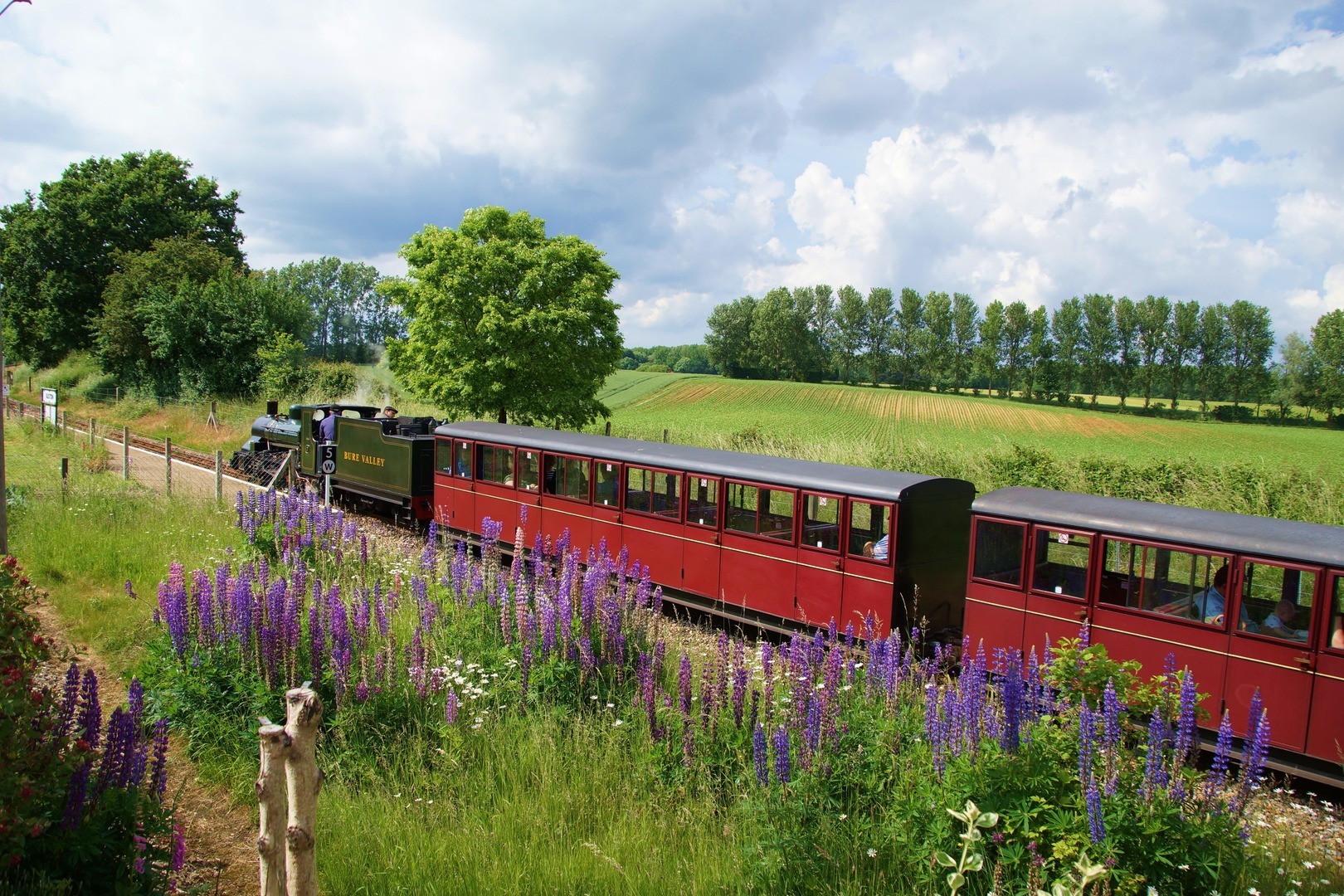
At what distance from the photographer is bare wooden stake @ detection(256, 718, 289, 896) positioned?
2859mm

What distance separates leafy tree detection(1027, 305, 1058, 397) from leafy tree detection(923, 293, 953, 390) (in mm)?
8038

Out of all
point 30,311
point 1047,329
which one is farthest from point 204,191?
point 1047,329

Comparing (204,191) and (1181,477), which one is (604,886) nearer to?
(1181,477)

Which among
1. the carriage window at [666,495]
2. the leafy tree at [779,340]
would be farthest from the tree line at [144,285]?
the leafy tree at [779,340]

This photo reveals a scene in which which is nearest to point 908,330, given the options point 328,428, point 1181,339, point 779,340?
point 779,340

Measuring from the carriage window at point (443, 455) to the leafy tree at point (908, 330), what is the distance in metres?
79.2

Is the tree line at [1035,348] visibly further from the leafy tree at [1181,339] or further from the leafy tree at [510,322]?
the leafy tree at [510,322]

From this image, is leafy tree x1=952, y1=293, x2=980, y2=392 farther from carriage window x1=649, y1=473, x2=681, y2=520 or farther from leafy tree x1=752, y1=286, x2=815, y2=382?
carriage window x1=649, y1=473, x2=681, y2=520

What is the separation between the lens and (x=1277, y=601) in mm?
6621

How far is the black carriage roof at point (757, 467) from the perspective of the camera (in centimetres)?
894

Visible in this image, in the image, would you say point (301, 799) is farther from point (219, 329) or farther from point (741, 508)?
point (219, 329)

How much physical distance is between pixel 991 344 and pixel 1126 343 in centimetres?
1226

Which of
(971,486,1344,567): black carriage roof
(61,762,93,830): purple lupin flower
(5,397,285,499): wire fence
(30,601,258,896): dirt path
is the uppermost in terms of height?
(971,486,1344,567): black carriage roof

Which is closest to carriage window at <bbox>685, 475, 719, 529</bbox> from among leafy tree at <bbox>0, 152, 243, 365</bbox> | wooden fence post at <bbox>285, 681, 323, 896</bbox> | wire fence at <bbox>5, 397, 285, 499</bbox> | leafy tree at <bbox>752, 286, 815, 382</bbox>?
wooden fence post at <bbox>285, 681, 323, 896</bbox>
